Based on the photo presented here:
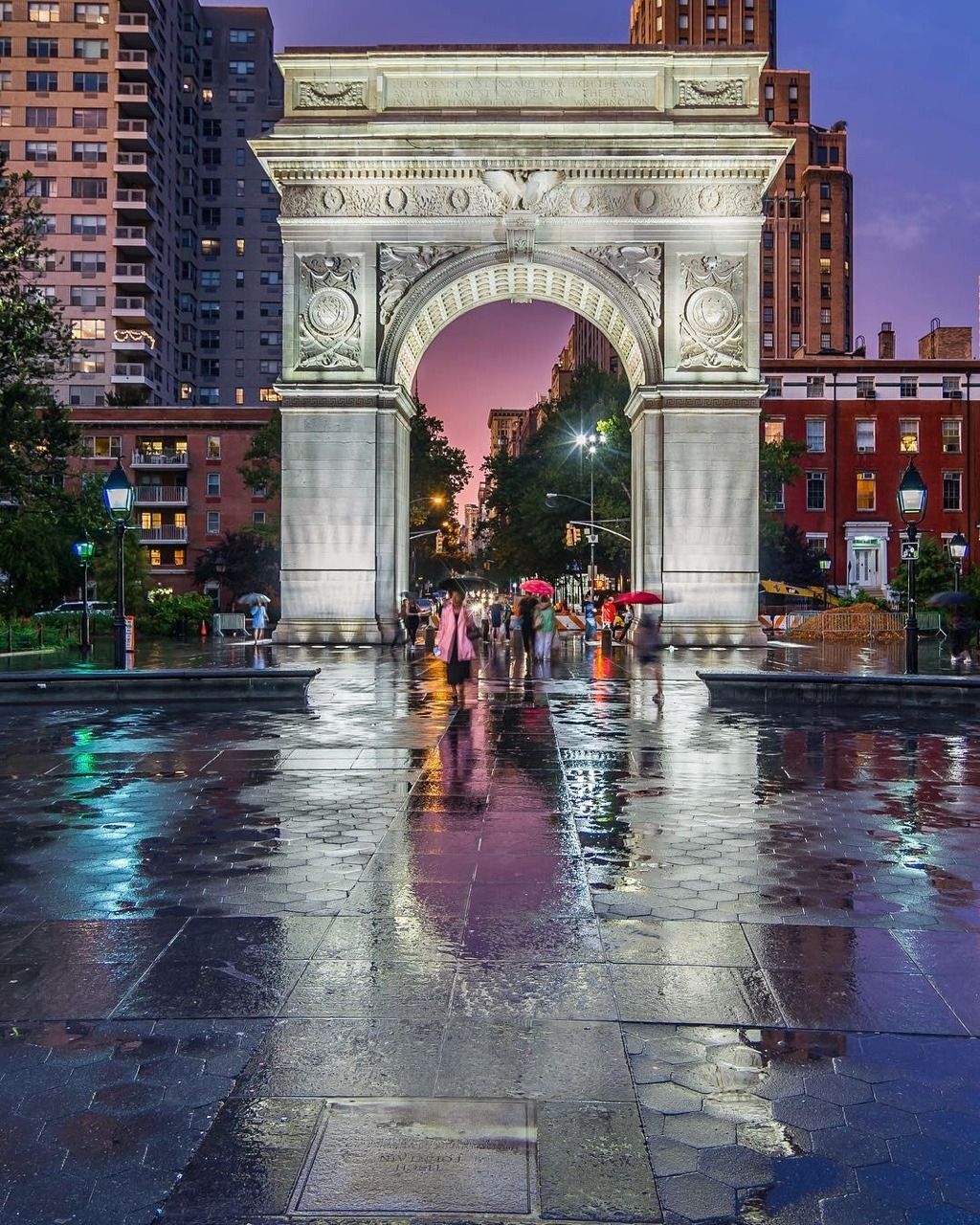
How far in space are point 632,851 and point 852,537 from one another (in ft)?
221

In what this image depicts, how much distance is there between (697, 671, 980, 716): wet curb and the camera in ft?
54.1

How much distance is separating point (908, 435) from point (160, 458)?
46832 millimetres

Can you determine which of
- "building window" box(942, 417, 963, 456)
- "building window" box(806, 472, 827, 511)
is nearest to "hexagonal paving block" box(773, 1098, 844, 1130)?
"building window" box(806, 472, 827, 511)

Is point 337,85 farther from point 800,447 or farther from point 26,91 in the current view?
point 26,91

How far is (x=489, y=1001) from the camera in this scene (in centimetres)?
468

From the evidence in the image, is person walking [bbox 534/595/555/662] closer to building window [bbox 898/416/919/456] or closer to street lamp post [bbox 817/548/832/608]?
street lamp post [bbox 817/548/832/608]

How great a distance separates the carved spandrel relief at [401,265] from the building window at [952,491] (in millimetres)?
46416

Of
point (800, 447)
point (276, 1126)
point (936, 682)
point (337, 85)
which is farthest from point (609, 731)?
point (800, 447)

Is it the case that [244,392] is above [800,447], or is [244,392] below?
above

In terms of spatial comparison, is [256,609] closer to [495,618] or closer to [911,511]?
[495,618]

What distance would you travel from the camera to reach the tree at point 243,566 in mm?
66938

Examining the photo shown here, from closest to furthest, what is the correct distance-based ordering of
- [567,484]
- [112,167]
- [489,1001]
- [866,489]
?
[489,1001], [567,484], [866,489], [112,167]

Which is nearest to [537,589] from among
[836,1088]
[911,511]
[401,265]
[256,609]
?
[911,511]

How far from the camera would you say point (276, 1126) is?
3.59 meters
